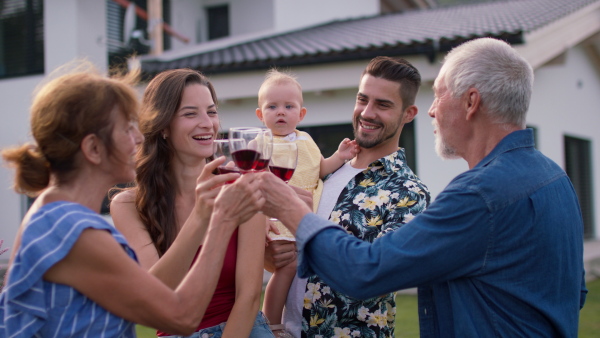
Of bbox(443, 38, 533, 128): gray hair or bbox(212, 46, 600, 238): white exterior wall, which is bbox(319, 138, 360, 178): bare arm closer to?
bbox(443, 38, 533, 128): gray hair

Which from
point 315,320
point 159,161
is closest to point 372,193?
point 315,320

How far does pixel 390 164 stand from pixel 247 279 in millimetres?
1023

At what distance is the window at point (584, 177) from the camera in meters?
14.8

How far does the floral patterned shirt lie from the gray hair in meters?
0.80

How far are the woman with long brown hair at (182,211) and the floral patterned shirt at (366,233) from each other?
30 cm

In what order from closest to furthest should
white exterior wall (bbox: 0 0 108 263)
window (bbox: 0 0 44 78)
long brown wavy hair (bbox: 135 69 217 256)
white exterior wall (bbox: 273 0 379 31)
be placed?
1. long brown wavy hair (bbox: 135 69 217 256)
2. white exterior wall (bbox: 0 0 108 263)
3. window (bbox: 0 0 44 78)
4. white exterior wall (bbox: 273 0 379 31)

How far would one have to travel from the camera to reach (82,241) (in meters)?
1.93

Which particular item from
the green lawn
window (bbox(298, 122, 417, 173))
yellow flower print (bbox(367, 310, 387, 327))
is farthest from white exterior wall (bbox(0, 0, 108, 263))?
yellow flower print (bbox(367, 310, 387, 327))

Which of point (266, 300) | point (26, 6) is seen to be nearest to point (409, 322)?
point (266, 300)

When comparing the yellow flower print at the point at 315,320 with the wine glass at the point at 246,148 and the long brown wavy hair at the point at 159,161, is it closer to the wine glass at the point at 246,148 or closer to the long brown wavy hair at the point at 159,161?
the long brown wavy hair at the point at 159,161

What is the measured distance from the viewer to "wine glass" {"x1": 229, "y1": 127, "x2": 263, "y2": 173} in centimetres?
238

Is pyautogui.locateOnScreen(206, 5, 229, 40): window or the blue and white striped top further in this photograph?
pyautogui.locateOnScreen(206, 5, 229, 40): window

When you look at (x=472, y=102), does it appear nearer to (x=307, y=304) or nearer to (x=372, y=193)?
(x=372, y=193)

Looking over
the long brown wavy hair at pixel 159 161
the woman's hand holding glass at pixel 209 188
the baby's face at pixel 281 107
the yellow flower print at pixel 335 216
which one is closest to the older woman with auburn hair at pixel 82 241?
the woman's hand holding glass at pixel 209 188
